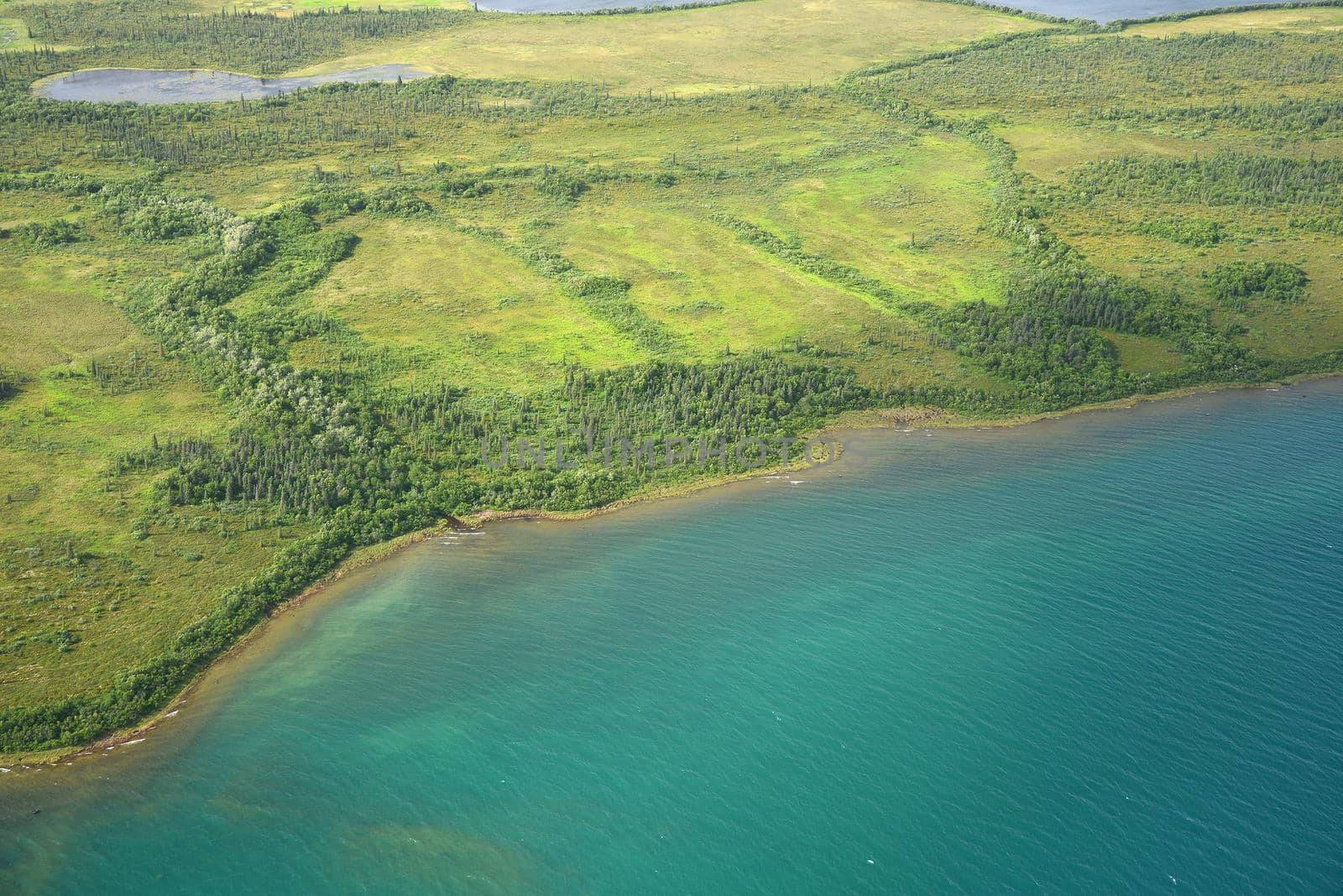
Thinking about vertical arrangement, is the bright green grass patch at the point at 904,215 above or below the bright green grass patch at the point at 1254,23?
below

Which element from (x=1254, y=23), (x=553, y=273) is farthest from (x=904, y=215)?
(x=1254, y=23)

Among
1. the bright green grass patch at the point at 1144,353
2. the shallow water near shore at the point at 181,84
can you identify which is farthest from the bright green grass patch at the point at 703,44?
the bright green grass patch at the point at 1144,353

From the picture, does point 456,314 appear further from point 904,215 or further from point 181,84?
point 181,84

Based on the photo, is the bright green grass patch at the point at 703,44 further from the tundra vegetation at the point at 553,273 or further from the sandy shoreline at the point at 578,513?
the sandy shoreline at the point at 578,513

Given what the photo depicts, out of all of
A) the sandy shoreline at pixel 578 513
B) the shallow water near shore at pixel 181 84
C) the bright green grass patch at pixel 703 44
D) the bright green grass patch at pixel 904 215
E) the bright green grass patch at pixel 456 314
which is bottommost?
the sandy shoreline at pixel 578 513

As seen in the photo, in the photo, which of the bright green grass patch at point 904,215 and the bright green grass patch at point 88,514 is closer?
the bright green grass patch at point 88,514

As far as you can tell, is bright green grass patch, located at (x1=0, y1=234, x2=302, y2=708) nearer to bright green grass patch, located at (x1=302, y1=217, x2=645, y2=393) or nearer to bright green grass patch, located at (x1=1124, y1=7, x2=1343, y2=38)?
bright green grass patch, located at (x1=302, y1=217, x2=645, y2=393)

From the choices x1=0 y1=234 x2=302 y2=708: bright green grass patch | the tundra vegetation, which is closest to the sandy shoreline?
the tundra vegetation
